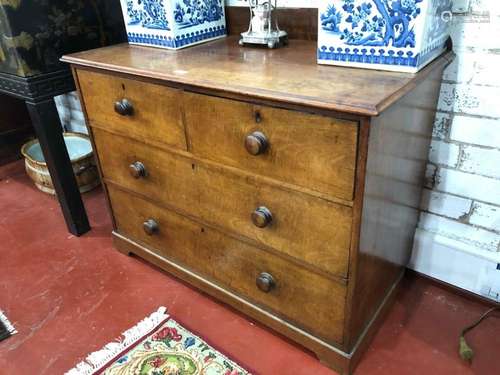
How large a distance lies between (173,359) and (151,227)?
44 centimetres

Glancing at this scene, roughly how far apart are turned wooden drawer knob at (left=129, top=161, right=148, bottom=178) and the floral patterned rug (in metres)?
0.48

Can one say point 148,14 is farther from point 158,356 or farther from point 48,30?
point 158,356

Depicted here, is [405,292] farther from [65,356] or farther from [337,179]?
[65,356]

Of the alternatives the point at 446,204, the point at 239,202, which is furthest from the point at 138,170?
the point at 446,204

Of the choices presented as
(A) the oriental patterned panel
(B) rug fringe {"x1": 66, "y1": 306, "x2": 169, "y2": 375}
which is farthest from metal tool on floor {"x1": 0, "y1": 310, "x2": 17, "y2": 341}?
(A) the oriental patterned panel

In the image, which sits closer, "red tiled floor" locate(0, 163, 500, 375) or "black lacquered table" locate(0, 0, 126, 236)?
"red tiled floor" locate(0, 163, 500, 375)

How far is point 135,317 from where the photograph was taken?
1443mm

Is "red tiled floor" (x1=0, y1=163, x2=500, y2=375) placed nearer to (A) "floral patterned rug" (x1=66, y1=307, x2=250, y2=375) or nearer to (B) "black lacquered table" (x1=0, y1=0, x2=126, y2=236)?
(A) "floral patterned rug" (x1=66, y1=307, x2=250, y2=375)

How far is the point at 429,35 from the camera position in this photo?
3.30ft

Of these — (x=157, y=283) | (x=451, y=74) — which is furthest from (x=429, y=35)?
(x=157, y=283)

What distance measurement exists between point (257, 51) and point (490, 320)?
1.11 metres

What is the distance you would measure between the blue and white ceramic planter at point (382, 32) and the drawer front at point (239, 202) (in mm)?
360

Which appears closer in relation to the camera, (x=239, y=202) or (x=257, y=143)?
(x=257, y=143)

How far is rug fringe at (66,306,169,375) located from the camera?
127cm
